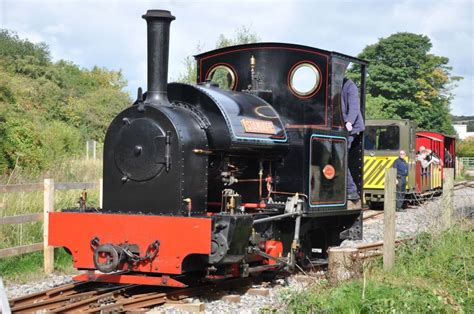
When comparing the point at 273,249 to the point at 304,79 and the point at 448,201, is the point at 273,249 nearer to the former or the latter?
the point at 304,79

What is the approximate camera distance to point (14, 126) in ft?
66.1

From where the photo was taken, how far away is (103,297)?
692 centimetres

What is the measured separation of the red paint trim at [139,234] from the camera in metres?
6.71

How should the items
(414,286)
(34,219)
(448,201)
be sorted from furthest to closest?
(448,201) < (34,219) < (414,286)

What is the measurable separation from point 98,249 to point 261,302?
1.75 meters

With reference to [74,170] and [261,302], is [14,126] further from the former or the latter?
[261,302]

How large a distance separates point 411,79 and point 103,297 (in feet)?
165

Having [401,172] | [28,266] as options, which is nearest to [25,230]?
[28,266]

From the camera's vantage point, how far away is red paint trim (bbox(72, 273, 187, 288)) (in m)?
6.85

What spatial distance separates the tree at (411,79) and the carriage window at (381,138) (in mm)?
30316

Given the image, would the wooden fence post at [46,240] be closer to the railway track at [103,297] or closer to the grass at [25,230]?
A: the grass at [25,230]

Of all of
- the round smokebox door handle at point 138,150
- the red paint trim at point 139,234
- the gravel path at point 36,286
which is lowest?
the gravel path at point 36,286

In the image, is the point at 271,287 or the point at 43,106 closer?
the point at 271,287

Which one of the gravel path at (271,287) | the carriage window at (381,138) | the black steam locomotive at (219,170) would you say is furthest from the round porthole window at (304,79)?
the carriage window at (381,138)
